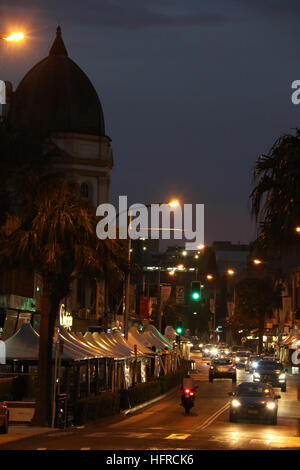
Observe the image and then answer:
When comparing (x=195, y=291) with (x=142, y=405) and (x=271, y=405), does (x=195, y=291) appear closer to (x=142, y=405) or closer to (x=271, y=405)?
(x=142, y=405)

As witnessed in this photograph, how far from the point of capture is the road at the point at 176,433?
21766 mm

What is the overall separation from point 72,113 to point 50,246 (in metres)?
42.9

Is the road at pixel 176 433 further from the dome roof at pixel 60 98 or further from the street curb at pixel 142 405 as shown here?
the dome roof at pixel 60 98

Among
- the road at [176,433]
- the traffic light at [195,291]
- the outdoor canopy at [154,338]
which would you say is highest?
the traffic light at [195,291]

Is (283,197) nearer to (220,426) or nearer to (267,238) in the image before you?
(267,238)

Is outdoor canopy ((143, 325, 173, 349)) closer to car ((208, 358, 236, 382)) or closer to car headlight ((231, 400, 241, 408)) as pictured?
car ((208, 358, 236, 382))

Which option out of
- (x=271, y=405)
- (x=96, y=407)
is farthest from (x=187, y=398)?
(x=96, y=407)

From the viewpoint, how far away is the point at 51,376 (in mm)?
29984

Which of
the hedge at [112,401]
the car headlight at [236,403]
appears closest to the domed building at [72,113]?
the hedge at [112,401]

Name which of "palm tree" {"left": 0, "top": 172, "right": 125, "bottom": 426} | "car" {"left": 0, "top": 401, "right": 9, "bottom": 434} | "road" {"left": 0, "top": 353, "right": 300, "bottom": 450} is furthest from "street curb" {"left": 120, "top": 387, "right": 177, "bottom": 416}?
"car" {"left": 0, "top": 401, "right": 9, "bottom": 434}

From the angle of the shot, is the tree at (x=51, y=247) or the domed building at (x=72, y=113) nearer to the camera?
the tree at (x=51, y=247)

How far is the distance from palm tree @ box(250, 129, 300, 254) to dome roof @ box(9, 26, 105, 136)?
163 ft

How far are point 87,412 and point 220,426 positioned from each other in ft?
16.6
